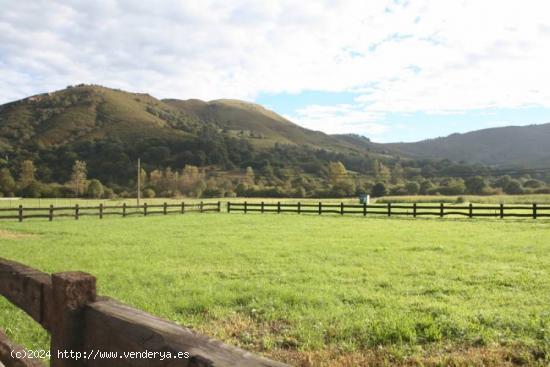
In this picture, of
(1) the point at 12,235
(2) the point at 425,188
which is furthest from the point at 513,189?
(1) the point at 12,235

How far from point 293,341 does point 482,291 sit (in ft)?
14.3

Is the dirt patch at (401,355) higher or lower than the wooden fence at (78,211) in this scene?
higher

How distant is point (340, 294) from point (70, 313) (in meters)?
6.15

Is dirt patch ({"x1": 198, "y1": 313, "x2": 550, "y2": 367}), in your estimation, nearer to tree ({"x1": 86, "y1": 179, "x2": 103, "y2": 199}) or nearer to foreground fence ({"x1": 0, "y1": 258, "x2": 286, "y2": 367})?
foreground fence ({"x1": 0, "y1": 258, "x2": 286, "y2": 367})

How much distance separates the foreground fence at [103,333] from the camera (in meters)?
1.56

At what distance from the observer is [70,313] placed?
206cm

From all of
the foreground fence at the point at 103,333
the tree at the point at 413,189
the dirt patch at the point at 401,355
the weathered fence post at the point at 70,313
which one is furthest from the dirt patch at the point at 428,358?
the tree at the point at 413,189

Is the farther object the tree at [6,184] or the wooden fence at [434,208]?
the tree at [6,184]

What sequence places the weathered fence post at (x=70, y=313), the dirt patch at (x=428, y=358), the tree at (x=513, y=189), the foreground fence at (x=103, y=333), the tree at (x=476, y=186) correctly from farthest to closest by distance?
1. the tree at (x=476, y=186)
2. the tree at (x=513, y=189)
3. the dirt patch at (x=428, y=358)
4. the weathered fence post at (x=70, y=313)
5. the foreground fence at (x=103, y=333)

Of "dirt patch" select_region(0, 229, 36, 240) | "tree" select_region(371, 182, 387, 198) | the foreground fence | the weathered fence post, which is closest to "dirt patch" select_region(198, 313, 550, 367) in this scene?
the foreground fence

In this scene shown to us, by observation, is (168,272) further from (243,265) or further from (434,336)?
(434,336)

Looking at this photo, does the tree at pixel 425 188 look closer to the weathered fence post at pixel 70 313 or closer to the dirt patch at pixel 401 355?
the dirt patch at pixel 401 355

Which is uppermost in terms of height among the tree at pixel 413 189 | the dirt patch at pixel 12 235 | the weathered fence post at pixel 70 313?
→ the weathered fence post at pixel 70 313

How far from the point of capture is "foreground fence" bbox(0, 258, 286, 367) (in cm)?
156
